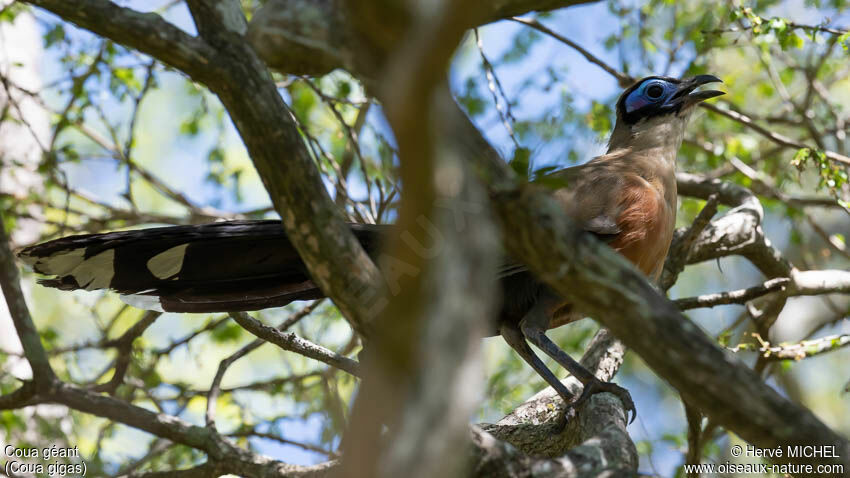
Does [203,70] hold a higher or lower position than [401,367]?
higher

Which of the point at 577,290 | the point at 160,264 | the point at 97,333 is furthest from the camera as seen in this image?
the point at 97,333

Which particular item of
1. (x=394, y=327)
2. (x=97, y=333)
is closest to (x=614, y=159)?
(x=394, y=327)

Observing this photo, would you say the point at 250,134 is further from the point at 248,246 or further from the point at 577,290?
the point at 248,246

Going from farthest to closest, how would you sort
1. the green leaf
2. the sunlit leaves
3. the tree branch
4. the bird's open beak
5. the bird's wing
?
the green leaf
the bird's open beak
the sunlit leaves
the bird's wing
the tree branch

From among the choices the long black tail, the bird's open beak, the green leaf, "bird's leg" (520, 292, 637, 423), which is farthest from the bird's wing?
the green leaf

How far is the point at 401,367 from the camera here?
1.59m

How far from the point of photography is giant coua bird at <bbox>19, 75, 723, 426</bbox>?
337 centimetres

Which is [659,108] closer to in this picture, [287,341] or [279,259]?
[279,259]

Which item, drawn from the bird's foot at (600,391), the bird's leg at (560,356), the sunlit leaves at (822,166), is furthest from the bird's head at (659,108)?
the bird's foot at (600,391)

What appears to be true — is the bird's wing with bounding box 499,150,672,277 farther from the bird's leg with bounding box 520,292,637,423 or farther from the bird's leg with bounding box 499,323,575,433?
the bird's leg with bounding box 499,323,575,433

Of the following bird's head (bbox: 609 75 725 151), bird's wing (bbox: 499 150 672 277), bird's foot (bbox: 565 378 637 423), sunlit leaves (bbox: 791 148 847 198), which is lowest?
bird's foot (bbox: 565 378 637 423)

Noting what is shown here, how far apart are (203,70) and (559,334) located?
6154 millimetres

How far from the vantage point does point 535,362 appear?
13.7 ft

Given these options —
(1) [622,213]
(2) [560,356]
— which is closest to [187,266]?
(2) [560,356]
